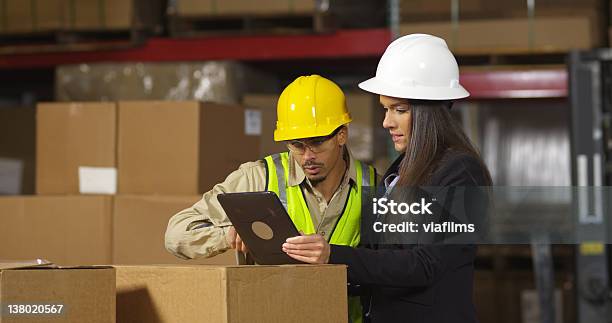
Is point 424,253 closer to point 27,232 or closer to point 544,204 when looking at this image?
point 27,232

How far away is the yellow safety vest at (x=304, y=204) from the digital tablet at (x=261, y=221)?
562 millimetres

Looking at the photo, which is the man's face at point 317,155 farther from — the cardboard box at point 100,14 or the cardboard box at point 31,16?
the cardboard box at point 31,16

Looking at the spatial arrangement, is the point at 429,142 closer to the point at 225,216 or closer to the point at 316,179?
the point at 316,179

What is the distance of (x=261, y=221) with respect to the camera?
3250 mm

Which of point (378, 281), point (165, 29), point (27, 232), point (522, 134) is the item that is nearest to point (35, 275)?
point (378, 281)

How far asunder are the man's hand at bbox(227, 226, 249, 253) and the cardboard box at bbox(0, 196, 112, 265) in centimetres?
195

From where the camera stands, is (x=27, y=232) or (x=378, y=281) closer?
(x=378, y=281)

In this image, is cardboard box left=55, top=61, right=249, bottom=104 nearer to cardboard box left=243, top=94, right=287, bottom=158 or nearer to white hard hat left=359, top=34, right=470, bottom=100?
cardboard box left=243, top=94, right=287, bottom=158

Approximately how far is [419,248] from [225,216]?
3.00 ft

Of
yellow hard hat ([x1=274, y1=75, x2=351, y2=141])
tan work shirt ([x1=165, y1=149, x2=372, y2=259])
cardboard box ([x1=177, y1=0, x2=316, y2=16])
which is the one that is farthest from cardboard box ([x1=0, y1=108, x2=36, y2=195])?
yellow hard hat ([x1=274, y1=75, x2=351, y2=141])

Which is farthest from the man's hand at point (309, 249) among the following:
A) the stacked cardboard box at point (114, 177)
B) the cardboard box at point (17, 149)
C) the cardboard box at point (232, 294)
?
the cardboard box at point (17, 149)

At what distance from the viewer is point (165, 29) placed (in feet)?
26.2

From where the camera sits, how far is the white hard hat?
363 cm

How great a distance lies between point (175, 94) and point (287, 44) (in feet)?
2.68
